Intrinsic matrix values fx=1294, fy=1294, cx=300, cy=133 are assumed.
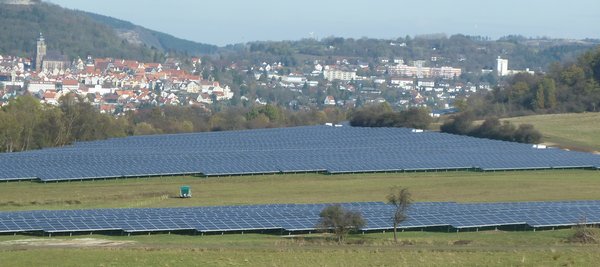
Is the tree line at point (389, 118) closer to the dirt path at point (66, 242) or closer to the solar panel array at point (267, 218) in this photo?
the solar panel array at point (267, 218)

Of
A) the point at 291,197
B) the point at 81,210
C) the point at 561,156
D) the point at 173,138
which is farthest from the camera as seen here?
the point at 173,138

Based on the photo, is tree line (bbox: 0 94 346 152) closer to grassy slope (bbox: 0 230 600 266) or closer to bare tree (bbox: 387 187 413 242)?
bare tree (bbox: 387 187 413 242)

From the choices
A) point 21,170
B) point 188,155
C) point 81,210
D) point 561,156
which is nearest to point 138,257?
point 81,210

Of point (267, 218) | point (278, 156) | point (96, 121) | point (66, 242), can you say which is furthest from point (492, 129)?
point (66, 242)

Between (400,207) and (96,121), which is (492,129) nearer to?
(96,121)

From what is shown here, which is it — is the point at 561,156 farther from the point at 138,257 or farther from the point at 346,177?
the point at 138,257

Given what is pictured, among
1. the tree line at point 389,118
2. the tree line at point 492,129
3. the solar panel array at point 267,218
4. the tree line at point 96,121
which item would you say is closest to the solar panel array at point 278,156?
the tree line at point 492,129

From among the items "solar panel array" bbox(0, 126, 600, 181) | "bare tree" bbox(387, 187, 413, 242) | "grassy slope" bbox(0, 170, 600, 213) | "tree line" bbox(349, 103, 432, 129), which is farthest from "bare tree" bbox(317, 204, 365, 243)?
"tree line" bbox(349, 103, 432, 129)
